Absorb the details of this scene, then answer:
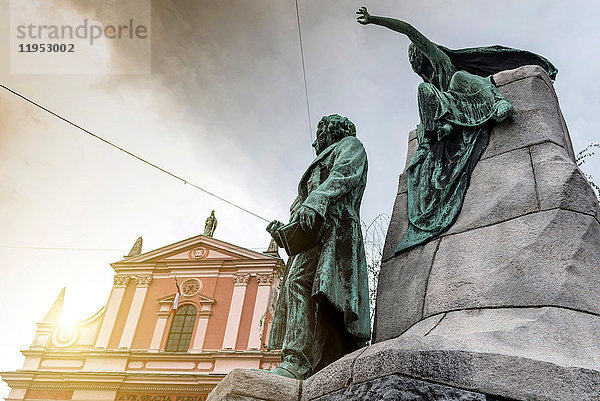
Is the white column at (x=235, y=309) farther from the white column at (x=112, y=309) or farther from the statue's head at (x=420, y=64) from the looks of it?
the statue's head at (x=420, y=64)

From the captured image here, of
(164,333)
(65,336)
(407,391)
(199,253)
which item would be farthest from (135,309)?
(407,391)

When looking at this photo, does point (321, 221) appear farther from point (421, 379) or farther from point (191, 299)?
point (191, 299)

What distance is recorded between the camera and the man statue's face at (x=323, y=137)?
14.2 feet

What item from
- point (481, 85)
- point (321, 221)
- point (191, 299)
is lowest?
point (321, 221)

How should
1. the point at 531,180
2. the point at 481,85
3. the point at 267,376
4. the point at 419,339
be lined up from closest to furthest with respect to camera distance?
the point at 419,339, the point at 267,376, the point at 531,180, the point at 481,85

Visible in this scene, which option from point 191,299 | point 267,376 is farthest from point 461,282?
point 191,299

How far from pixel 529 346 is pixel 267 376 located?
1.26m

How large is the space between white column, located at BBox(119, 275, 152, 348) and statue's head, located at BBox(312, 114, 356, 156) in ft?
72.9

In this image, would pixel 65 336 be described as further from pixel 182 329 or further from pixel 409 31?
pixel 409 31

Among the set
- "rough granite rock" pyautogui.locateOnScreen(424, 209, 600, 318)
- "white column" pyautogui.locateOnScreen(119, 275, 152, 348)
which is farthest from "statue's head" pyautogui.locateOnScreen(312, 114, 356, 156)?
"white column" pyautogui.locateOnScreen(119, 275, 152, 348)

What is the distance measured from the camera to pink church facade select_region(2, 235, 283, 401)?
22188mm

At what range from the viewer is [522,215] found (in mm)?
3289

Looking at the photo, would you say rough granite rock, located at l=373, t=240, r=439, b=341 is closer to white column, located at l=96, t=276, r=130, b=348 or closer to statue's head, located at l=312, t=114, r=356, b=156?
statue's head, located at l=312, t=114, r=356, b=156

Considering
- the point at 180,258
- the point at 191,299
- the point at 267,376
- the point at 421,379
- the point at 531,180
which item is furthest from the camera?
the point at 180,258
